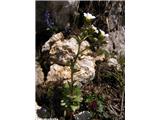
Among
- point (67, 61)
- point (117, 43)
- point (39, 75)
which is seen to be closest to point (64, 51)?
point (67, 61)

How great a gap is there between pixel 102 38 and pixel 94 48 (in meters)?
0.09

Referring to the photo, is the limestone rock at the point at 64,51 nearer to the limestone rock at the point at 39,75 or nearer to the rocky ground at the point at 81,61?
the rocky ground at the point at 81,61

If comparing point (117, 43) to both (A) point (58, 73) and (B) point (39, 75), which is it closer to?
(A) point (58, 73)

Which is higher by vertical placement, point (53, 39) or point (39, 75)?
point (53, 39)

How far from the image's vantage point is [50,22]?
2.66m

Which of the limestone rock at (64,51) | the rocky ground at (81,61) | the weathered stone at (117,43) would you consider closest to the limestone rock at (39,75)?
the rocky ground at (81,61)

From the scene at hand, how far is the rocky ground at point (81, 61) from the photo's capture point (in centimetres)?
260

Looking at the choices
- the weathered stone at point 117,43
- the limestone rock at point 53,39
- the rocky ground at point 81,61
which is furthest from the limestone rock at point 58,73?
the weathered stone at point 117,43

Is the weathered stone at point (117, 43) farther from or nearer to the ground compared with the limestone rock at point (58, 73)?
farther from the ground

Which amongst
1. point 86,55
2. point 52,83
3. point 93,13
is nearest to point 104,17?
point 93,13

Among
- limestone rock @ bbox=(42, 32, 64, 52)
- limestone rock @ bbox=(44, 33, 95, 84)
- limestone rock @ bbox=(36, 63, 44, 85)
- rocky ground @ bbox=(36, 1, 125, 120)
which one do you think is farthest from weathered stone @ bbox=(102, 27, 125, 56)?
limestone rock @ bbox=(36, 63, 44, 85)

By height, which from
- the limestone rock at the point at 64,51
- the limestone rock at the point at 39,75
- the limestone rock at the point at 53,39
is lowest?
the limestone rock at the point at 39,75

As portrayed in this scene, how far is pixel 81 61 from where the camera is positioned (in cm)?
262
